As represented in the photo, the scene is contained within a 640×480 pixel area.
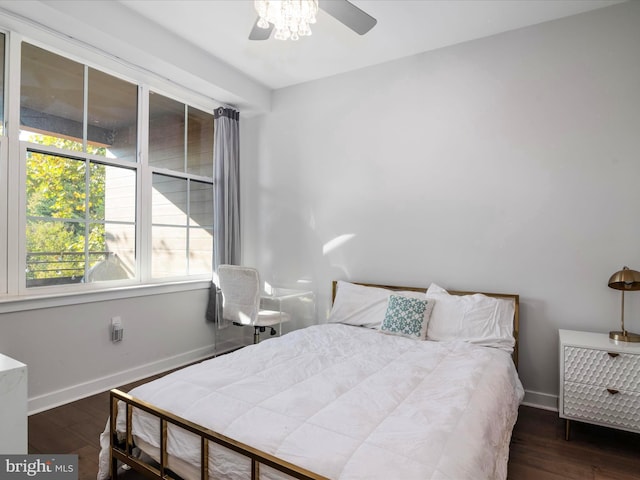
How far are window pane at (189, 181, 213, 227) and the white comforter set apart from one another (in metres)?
1.92

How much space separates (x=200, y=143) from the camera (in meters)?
3.88

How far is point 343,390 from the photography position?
1731 mm

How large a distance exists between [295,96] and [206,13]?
135 centimetres

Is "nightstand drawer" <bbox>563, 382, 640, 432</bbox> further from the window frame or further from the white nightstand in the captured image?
the window frame

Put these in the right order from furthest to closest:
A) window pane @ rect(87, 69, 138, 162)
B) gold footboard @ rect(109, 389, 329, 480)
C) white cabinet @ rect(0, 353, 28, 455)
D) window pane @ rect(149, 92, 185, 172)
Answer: window pane @ rect(149, 92, 185, 172) → window pane @ rect(87, 69, 138, 162) → gold footboard @ rect(109, 389, 329, 480) → white cabinet @ rect(0, 353, 28, 455)

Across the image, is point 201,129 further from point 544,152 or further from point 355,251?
point 544,152

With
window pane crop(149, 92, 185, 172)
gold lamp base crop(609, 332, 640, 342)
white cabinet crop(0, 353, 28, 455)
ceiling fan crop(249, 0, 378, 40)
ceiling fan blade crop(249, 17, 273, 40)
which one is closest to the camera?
white cabinet crop(0, 353, 28, 455)

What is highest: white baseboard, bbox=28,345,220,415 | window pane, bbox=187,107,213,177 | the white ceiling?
the white ceiling

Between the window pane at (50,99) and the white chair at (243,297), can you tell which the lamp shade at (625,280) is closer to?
the white chair at (243,297)

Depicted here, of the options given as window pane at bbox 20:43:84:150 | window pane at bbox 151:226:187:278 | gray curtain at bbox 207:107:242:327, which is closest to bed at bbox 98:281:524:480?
gray curtain at bbox 207:107:242:327

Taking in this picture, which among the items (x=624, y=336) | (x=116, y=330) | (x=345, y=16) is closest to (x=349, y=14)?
(x=345, y=16)

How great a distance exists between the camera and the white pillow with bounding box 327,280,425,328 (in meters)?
3.04

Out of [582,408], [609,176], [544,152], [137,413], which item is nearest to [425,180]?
[544,152]

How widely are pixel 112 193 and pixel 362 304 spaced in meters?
2.23
